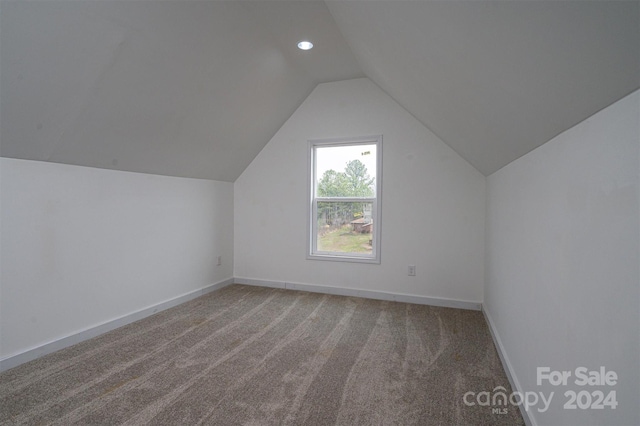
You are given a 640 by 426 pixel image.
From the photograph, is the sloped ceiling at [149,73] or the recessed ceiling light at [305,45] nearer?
the sloped ceiling at [149,73]

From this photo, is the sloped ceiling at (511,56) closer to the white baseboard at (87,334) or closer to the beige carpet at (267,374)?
the beige carpet at (267,374)

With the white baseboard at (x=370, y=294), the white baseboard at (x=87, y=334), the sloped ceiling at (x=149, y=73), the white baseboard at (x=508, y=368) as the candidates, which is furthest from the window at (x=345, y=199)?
the white baseboard at (x=87, y=334)

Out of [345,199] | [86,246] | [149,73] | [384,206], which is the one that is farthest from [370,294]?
[149,73]

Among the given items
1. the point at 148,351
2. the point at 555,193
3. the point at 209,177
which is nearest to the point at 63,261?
the point at 148,351

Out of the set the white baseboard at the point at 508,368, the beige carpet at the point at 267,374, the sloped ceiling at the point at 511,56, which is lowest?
the beige carpet at the point at 267,374

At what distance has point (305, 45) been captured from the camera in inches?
118

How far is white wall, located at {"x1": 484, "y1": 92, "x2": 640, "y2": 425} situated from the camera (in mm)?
806

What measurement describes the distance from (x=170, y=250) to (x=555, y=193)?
3.49 m

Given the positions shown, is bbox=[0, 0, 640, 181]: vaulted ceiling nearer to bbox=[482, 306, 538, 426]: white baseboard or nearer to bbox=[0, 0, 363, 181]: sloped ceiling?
bbox=[0, 0, 363, 181]: sloped ceiling

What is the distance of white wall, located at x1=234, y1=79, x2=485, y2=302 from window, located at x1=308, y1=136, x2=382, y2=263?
106mm

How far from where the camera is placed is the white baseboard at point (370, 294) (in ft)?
11.6

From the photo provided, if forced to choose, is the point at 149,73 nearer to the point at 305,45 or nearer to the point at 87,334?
the point at 305,45

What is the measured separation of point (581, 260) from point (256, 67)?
115 inches

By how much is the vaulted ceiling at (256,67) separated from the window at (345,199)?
0.94 m
